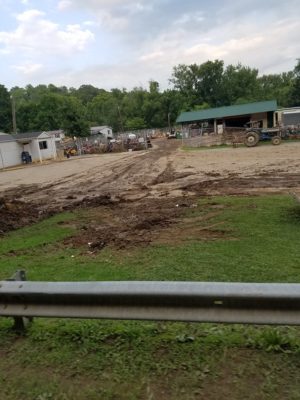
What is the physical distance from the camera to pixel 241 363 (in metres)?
2.82

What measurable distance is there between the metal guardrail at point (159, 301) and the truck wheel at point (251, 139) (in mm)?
36041

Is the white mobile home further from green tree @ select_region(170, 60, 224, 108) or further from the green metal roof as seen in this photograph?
green tree @ select_region(170, 60, 224, 108)

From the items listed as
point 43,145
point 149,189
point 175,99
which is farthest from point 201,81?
Answer: point 149,189

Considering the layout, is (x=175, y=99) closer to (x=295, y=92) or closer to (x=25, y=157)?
(x=295, y=92)

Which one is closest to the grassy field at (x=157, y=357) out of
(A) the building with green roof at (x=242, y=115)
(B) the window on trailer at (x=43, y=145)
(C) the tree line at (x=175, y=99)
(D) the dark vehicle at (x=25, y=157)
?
(D) the dark vehicle at (x=25, y=157)

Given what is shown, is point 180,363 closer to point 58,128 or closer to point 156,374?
point 156,374

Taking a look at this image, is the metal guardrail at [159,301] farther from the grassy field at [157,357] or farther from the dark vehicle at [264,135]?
the dark vehicle at [264,135]

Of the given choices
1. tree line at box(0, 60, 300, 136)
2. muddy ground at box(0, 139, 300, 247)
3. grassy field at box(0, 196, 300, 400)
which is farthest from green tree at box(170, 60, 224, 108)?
grassy field at box(0, 196, 300, 400)

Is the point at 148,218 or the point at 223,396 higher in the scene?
the point at 223,396

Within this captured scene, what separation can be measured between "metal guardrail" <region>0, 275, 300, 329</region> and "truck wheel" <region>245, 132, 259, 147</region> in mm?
36041

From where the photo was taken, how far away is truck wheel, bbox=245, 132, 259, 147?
37.5m

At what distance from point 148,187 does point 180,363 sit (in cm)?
1401

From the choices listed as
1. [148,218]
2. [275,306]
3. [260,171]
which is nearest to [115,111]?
[260,171]

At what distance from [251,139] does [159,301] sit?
119ft
